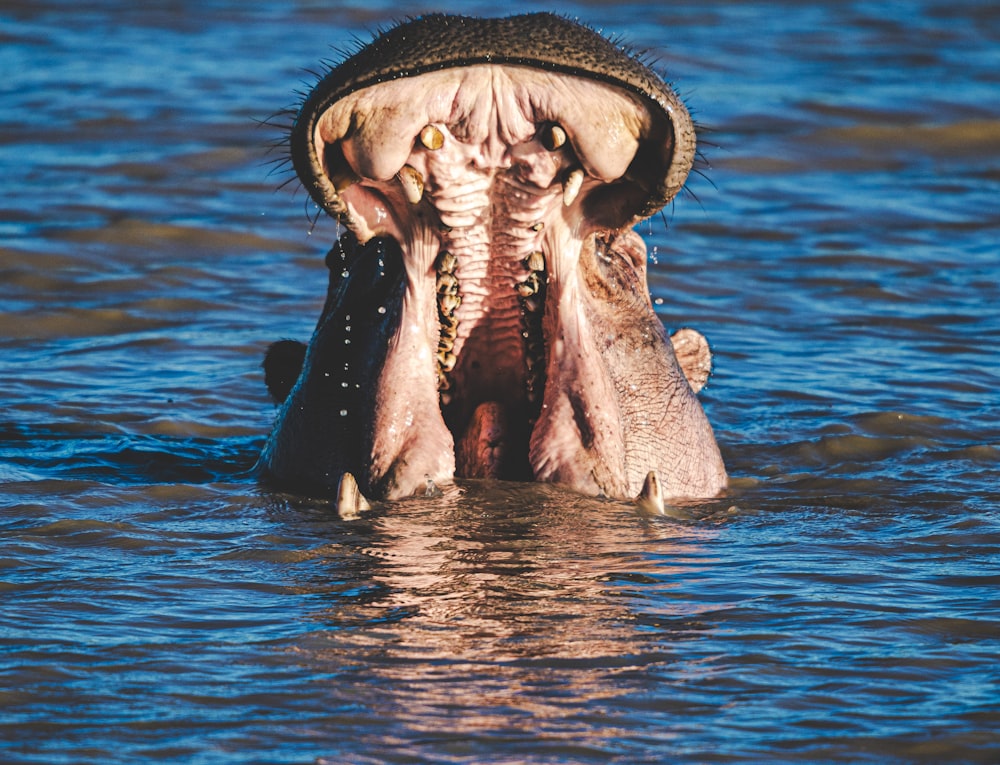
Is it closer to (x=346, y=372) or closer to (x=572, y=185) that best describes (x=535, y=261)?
(x=572, y=185)

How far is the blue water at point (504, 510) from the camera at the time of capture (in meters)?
3.82

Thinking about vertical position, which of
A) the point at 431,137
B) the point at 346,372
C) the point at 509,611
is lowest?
the point at 509,611

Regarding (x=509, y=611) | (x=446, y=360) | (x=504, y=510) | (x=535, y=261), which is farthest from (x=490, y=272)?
(x=509, y=611)

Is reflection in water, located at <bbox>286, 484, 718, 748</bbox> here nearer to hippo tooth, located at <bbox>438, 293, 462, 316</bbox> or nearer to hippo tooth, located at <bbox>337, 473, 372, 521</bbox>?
hippo tooth, located at <bbox>337, 473, 372, 521</bbox>

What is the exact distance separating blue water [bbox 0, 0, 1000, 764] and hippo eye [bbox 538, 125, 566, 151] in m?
1.10

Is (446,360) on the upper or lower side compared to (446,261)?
lower

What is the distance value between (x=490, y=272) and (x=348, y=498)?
785mm

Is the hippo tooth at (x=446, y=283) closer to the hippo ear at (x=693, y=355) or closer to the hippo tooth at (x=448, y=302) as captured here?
the hippo tooth at (x=448, y=302)

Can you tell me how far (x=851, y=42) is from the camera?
17.2 metres

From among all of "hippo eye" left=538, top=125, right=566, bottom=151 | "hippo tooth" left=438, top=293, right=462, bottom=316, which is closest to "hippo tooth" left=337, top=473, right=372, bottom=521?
"hippo tooth" left=438, top=293, right=462, bottom=316

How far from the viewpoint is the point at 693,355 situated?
6.34 metres

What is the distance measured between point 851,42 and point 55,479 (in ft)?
42.2

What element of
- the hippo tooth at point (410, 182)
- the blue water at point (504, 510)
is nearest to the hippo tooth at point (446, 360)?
the blue water at point (504, 510)

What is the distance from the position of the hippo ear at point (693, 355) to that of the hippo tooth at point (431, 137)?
74.5 inches
